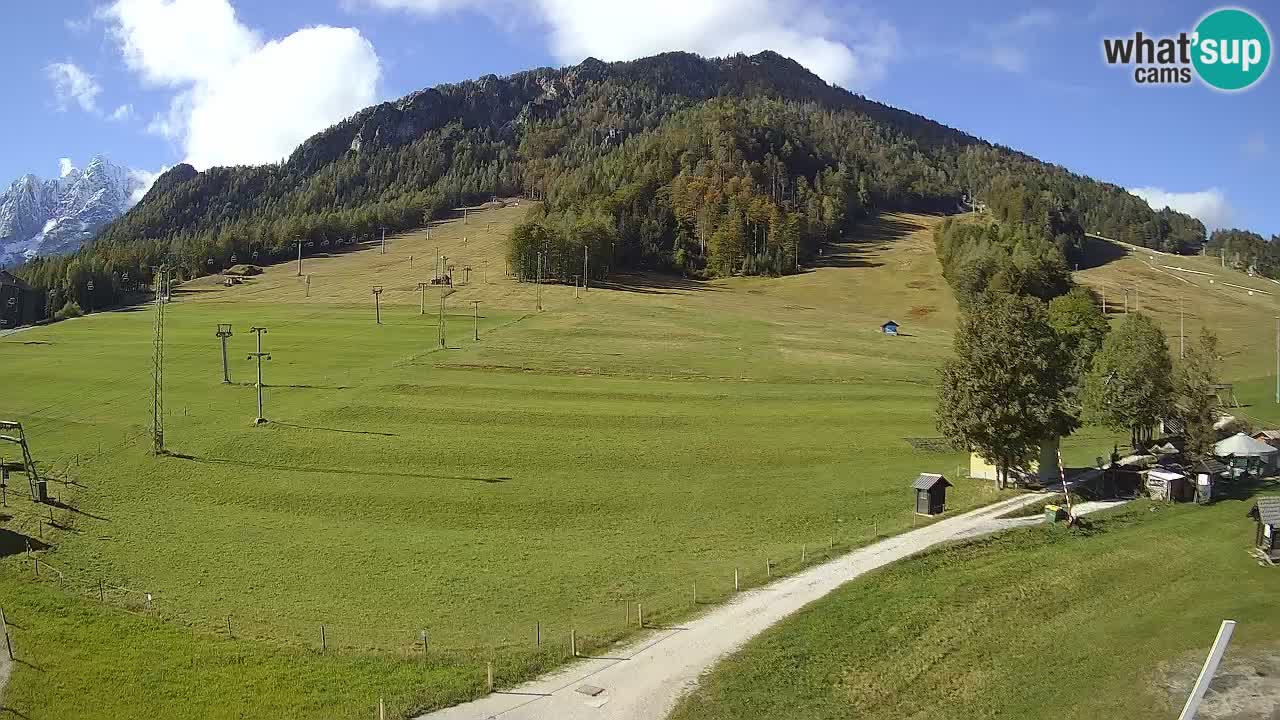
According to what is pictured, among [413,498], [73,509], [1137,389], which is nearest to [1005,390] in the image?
[1137,389]

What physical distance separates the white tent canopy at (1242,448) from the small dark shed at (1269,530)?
2263cm

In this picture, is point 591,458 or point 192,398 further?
point 192,398

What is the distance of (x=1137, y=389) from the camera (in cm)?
6400

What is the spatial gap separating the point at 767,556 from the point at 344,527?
24.1 meters

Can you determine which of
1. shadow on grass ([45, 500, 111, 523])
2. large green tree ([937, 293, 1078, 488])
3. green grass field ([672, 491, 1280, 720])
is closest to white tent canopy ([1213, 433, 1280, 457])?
large green tree ([937, 293, 1078, 488])

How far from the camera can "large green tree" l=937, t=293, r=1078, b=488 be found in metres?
54.6

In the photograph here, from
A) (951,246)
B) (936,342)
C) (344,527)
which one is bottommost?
(344,527)

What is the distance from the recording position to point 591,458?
6200 cm

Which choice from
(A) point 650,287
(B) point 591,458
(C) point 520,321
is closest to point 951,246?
(A) point 650,287

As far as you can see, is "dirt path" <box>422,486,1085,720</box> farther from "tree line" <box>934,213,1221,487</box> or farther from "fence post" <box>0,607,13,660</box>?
"tree line" <box>934,213,1221,487</box>

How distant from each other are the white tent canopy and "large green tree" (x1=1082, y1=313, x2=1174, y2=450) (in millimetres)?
4865

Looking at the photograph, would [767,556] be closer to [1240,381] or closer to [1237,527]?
[1237,527]

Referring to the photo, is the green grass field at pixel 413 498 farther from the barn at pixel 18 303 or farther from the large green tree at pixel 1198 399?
the barn at pixel 18 303

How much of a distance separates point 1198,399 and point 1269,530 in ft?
74.1
